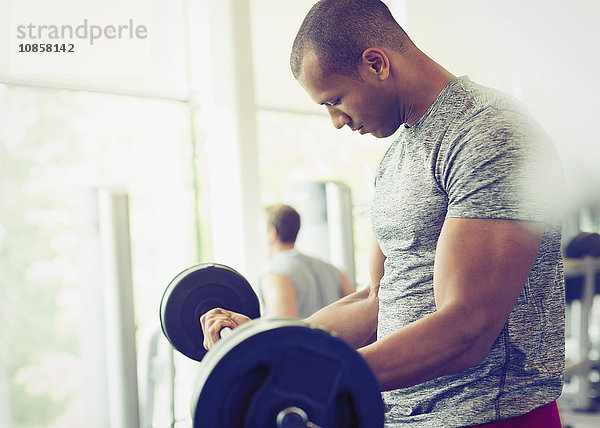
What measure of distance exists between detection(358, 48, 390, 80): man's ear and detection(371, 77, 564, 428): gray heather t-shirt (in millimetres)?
97

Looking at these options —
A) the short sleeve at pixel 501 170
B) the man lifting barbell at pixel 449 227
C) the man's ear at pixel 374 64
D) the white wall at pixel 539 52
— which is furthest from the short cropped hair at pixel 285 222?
the short sleeve at pixel 501 170

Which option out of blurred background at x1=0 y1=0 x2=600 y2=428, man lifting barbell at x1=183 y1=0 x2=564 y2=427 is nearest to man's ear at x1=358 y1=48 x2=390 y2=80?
man lifting barbell at x1=183 y1=0 x2=564 y2=427

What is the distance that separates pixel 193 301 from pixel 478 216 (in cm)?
77

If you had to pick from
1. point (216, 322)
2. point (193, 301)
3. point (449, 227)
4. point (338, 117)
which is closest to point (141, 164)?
point (193, 301)

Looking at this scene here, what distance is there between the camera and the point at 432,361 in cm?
80

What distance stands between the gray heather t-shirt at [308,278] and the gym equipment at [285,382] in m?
1.96

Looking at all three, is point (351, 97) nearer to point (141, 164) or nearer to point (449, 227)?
point (449, 227)

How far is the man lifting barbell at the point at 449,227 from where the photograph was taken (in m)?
0.80

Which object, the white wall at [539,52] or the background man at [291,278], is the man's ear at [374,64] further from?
the white wall at [539,52]

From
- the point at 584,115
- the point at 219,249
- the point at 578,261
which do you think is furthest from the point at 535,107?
the point at 219,249

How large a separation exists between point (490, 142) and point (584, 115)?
4567 millimetres

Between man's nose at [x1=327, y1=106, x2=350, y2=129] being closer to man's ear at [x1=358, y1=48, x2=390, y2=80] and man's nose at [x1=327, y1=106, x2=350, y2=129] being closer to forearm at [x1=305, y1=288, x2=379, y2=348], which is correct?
man's ear at [x1=358, y1=48, x2=390, y2=80]

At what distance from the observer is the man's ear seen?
3.22ft

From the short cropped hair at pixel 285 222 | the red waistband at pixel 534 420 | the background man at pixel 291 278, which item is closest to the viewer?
the red waistband at pixel 534 420
